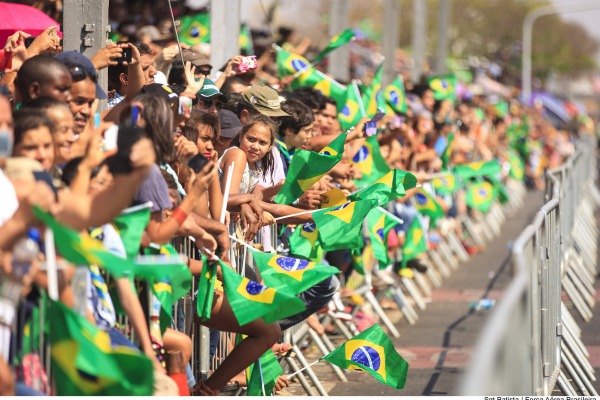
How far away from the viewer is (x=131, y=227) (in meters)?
5.70

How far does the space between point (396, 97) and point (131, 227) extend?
335 inches

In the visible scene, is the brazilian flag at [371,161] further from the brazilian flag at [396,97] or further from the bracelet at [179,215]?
the bracelet at [179,215]

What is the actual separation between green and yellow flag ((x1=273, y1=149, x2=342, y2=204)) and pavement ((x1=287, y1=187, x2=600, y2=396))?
145 centimetres

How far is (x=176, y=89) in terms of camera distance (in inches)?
312

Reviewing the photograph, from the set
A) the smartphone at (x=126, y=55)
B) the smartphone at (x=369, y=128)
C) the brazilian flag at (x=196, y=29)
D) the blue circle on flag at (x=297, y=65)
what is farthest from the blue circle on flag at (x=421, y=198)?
the smartphone at (x=126, y=55)

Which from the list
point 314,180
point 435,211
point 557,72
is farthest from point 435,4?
point 314,180

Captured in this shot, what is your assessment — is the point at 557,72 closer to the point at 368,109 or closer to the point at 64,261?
the point at 368,109

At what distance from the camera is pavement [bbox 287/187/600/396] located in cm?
988

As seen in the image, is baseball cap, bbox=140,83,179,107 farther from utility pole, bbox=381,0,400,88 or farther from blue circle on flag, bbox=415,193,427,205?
utility pole, bbox=381,0,400,88

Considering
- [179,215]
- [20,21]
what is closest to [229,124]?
[179,215]

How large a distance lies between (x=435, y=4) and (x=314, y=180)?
268 feet

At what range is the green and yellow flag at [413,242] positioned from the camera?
1379 cm

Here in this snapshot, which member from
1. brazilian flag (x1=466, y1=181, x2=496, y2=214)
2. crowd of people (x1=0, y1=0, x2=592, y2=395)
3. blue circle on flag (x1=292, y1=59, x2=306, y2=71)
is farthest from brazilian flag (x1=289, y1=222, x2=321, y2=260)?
brazilian flag (x1=466, y1=181, x2=496, y2=214)

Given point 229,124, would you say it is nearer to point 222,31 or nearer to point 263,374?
point 263,374
